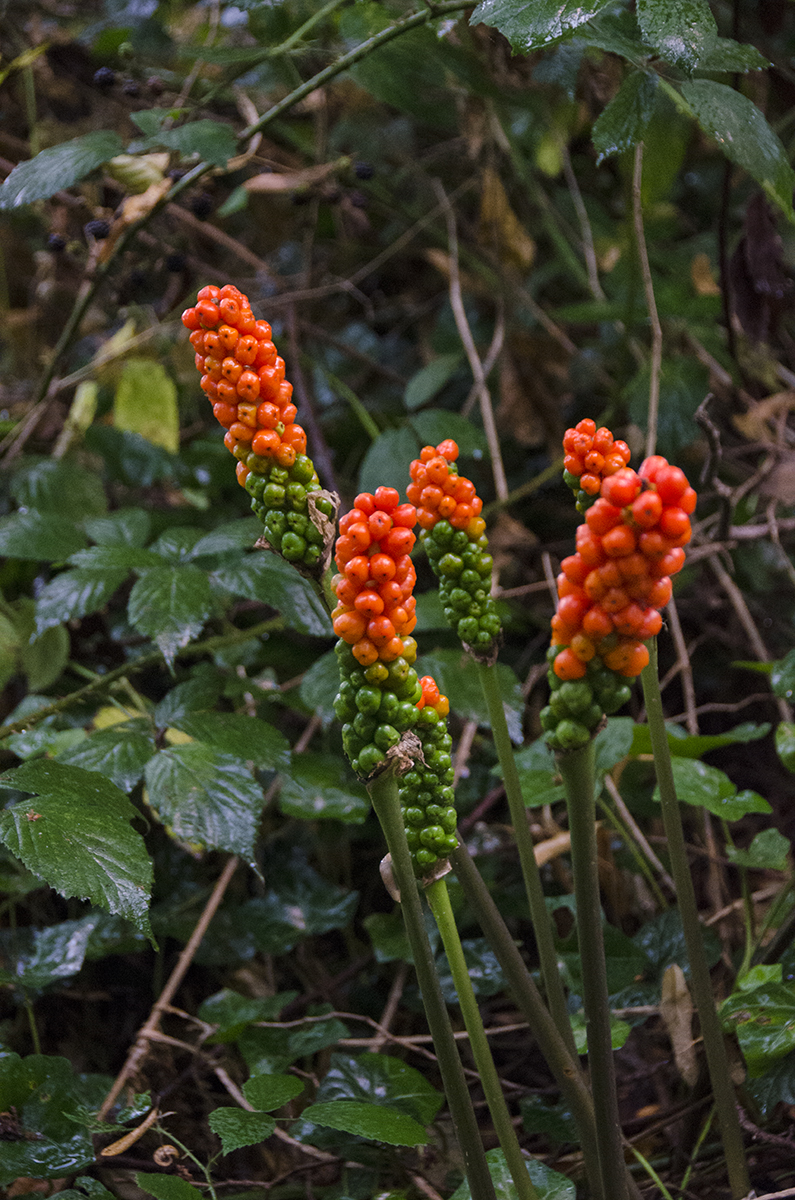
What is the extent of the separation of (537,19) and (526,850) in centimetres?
83

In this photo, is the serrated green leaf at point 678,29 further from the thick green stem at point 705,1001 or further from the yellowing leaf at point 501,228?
the yellowing leaf at point 501,228

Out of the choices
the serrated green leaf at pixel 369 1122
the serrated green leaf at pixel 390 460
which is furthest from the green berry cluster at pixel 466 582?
the serrated green leaf at pixel 390 460

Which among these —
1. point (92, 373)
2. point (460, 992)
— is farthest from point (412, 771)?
point (92, 373)

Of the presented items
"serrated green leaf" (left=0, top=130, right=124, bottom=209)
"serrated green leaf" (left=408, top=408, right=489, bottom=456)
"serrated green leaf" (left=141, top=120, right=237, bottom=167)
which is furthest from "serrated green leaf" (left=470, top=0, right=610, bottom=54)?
"serrated green leaf" (left=408, top=408, right=489, bottom=456)

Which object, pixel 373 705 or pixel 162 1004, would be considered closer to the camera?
pixel 373 705

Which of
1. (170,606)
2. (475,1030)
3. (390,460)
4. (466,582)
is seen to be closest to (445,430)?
(390,460)

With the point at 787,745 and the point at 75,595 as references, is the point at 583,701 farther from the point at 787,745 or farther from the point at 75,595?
the point at 75,595

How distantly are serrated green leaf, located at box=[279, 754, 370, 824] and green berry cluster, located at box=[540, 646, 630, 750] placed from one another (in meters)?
0.66

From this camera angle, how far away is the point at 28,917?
4.88ft

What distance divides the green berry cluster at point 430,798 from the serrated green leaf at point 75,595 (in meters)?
0.69

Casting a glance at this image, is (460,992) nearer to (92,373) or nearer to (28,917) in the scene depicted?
(28,917)

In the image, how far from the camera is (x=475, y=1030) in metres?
0.70

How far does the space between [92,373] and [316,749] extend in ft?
3.38

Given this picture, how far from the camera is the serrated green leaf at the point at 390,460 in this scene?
1.64 m
